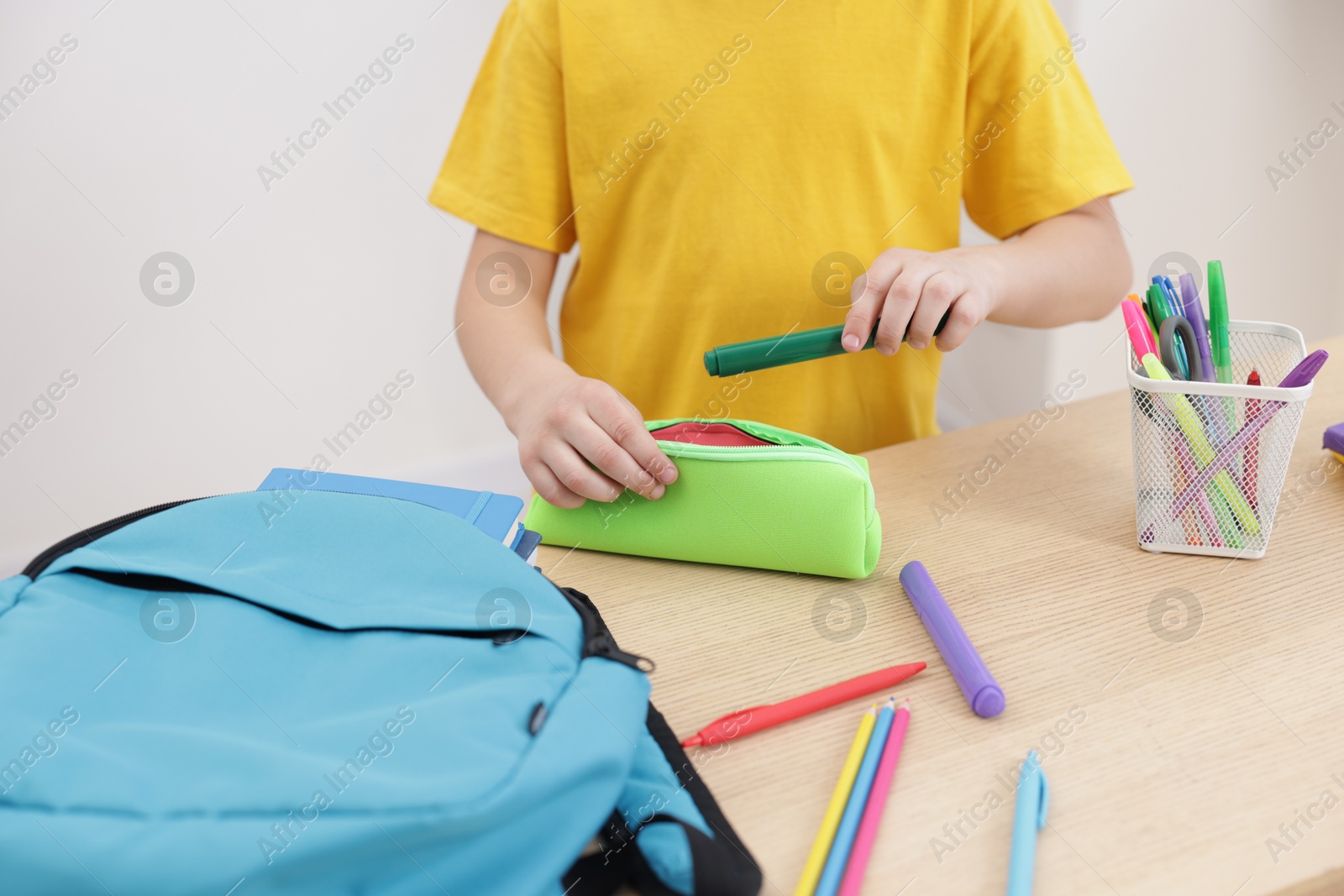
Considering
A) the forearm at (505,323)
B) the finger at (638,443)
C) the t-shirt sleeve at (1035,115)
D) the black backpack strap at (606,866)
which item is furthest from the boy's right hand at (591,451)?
the t-shirt sleeve at (1035,115)

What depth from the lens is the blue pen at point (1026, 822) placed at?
0.96 ft

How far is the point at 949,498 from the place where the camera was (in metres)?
0.55

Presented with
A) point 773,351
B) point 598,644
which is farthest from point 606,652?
point 773,351

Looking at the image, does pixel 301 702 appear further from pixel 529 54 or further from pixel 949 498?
pixel 529 54

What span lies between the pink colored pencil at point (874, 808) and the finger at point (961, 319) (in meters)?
0.26

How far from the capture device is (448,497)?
19.5 inches

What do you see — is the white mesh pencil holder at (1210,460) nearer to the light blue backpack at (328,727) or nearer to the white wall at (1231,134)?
the light blue backpack at (328,727)

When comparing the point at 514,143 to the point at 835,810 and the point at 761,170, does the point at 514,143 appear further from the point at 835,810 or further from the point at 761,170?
the point at 835,810

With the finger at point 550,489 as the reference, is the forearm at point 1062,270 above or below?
below

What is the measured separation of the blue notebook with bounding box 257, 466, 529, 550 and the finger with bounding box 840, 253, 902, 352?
0.69ft

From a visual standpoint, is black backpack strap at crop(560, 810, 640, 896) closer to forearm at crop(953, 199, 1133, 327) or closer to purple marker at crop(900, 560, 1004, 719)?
purple marker at crop(900, 560, 1004, 719)

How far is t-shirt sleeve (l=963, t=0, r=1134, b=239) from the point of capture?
69 cm

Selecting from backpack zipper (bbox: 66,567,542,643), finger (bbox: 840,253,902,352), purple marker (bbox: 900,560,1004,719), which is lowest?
purple marker (bbox: 900,560,1004,719)

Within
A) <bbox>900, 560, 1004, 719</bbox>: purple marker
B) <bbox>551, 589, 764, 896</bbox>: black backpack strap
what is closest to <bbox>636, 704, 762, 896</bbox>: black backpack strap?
<bbox>551, 589, 764, 896</bbox>: black backpack strap
